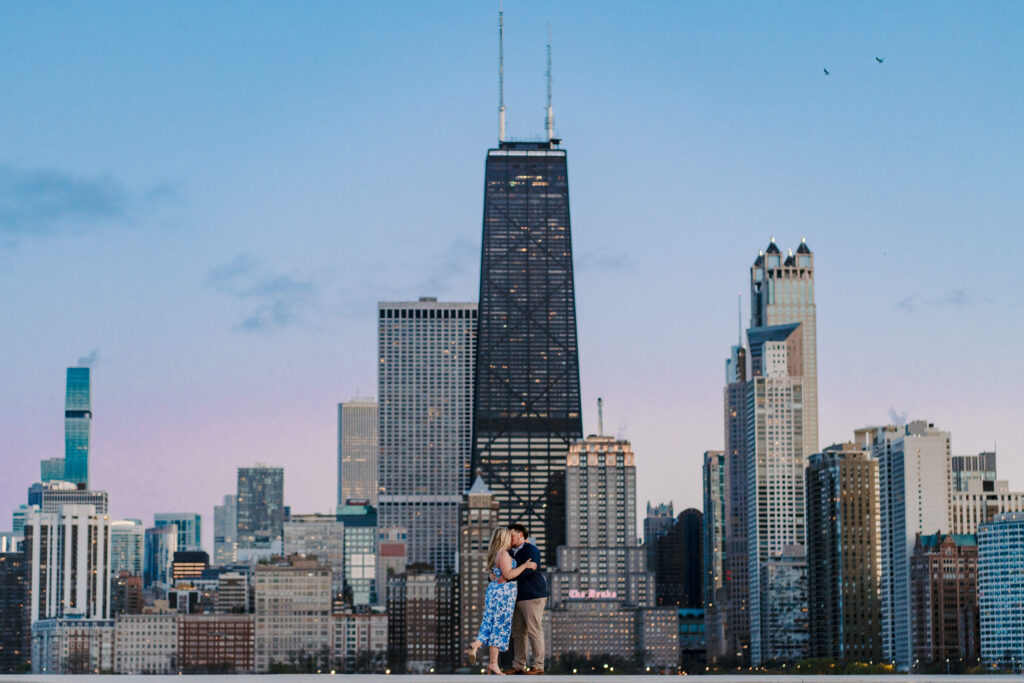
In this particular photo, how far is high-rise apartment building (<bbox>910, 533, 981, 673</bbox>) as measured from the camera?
565 ft

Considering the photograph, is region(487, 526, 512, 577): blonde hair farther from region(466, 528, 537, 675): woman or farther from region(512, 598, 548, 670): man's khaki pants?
region(512, 598, 548, 670): man's khaki pants

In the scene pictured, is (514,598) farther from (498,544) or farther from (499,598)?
(498,544)

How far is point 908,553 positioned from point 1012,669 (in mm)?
35036

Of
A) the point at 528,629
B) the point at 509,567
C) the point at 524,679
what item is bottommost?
the point at 524,679

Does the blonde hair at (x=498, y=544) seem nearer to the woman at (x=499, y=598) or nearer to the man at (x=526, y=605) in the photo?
the woman at (x=499, y=598)

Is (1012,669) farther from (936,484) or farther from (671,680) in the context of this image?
(671,680)

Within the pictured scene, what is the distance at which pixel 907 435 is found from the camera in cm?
19700

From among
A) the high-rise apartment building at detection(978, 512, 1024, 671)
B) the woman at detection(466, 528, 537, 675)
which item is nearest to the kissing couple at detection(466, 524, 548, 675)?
the woman at detection(466, 528, 537, 675)

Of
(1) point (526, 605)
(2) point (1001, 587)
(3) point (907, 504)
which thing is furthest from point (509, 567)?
(3) point (907, 504)

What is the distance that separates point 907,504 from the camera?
7657 inches

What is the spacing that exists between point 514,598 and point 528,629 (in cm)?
76

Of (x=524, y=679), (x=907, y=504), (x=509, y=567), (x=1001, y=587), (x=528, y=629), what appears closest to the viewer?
(x=524, y=679)

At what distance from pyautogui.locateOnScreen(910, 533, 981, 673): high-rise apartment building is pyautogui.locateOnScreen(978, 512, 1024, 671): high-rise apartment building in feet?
4.68

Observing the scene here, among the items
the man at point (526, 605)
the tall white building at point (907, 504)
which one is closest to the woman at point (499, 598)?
the man at point (526, 605)
